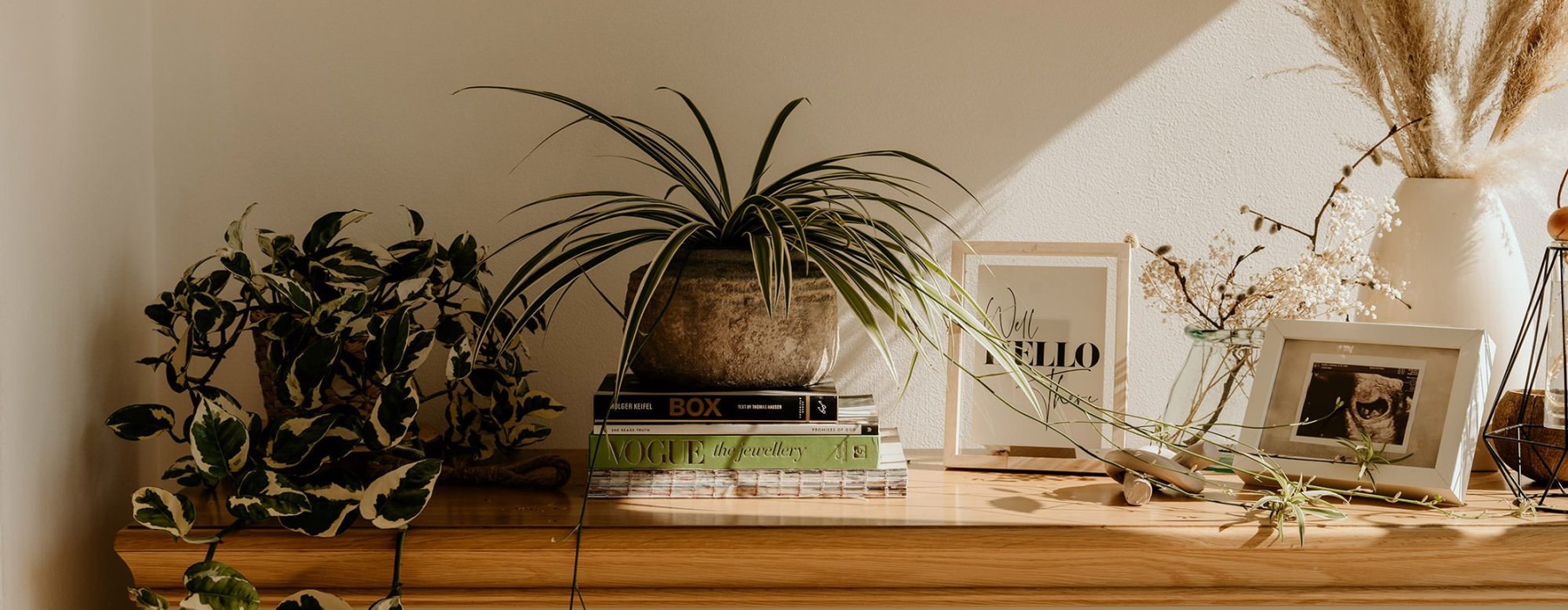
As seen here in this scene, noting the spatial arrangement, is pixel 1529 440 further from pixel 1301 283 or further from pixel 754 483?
pixel 754 483

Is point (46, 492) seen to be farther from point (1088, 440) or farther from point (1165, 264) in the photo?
point (1165, 264)

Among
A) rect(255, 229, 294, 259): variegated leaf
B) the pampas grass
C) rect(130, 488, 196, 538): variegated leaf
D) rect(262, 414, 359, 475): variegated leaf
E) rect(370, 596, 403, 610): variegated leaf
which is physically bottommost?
rect(370, 596, 403, 610): variegated leaf

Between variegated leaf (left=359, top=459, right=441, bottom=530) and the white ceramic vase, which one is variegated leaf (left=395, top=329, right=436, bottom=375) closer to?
variegated leaf (left=359, top=459, right=441, bottom=530)

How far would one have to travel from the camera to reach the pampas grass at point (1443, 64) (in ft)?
3.94

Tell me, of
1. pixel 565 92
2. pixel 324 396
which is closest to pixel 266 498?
pixel 324 396

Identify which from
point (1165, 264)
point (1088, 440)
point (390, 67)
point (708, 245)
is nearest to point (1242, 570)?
point (1088, 440)

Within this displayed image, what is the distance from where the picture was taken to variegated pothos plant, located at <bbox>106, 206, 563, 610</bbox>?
0.99 meters

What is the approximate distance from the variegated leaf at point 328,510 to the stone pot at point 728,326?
0.33 m

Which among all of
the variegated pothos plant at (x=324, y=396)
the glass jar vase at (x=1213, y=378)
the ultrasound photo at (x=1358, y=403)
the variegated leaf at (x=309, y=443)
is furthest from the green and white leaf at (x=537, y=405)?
the ultrasound photo at (x=1358, y=403)

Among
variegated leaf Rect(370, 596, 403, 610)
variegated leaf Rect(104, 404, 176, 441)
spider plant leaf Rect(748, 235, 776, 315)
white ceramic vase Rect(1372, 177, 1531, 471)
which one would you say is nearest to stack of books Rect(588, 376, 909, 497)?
spider plant leaf Rect(748, 235, 776, 315)

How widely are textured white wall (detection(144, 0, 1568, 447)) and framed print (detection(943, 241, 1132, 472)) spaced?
0.16 m

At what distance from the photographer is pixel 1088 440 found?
51.4 inches

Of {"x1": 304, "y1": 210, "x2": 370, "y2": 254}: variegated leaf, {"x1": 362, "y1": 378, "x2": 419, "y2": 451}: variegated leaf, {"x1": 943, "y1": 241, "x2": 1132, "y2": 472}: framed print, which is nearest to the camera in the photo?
{"x1": 362, "y1": 378, "x2": 419, "y2": 451}: variegated leaf

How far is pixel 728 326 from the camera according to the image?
1.14 meters
